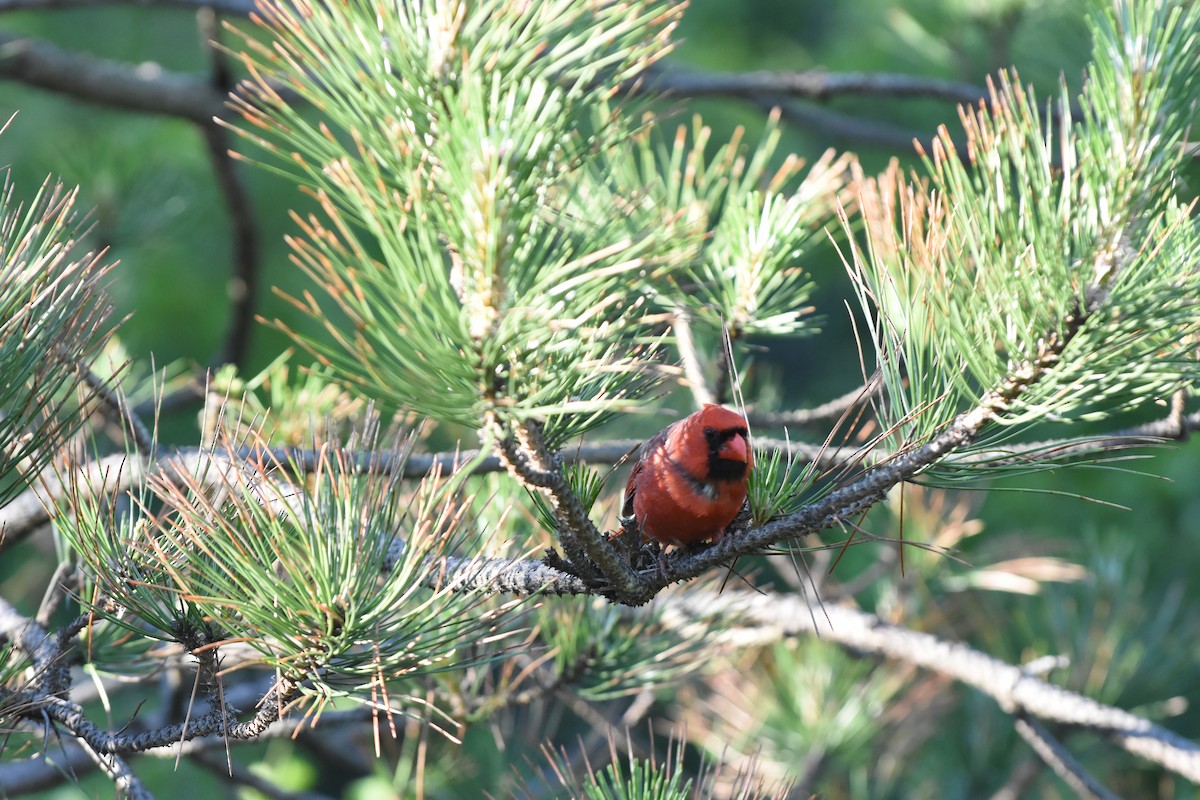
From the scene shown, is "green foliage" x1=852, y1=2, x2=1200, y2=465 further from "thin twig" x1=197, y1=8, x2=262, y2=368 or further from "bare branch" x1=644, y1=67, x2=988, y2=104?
"thin twig" x1=197, y1=8, x2=262, y2=368

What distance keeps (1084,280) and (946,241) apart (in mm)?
131

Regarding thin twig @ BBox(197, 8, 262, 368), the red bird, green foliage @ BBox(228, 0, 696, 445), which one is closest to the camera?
green foliage @ BBox(228, 0, 696, 445)

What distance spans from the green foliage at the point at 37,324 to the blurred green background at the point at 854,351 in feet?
2.33

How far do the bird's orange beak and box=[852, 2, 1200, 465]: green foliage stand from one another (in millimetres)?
266

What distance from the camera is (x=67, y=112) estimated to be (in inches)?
182

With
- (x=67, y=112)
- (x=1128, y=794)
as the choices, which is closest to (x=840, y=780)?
(x=1128, y=794)

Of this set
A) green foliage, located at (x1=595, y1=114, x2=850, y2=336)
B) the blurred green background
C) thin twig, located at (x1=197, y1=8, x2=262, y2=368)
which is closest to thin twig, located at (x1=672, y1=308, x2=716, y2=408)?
green foliage, located at (x1=595, y1=114, x2=850, y2=336)

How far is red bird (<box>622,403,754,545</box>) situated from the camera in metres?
1.24

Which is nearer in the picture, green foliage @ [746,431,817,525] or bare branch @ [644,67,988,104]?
green foliage @ [746,431,817,525]

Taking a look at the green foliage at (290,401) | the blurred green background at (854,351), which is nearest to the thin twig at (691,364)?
the blurred green background at (854,351)

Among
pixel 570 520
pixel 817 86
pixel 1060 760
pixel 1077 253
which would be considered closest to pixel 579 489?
pixel 570 520

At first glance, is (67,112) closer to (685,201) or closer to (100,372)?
(100,372)

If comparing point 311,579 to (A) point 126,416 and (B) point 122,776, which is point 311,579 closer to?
(B) point 122,776

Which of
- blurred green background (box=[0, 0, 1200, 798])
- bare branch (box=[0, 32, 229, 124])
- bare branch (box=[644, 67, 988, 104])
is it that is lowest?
blurred green background (box=[0, 0, 1200, 798])
